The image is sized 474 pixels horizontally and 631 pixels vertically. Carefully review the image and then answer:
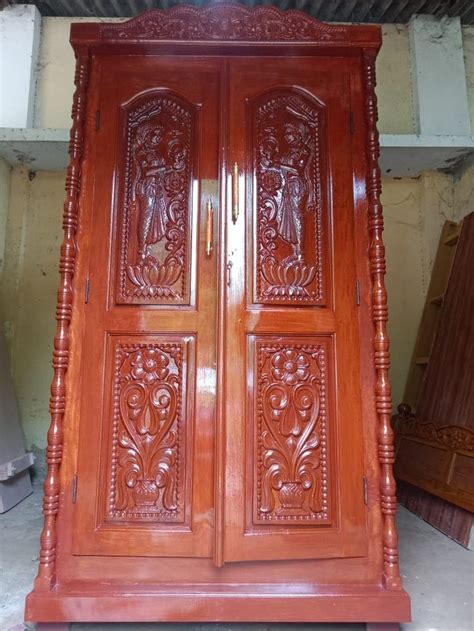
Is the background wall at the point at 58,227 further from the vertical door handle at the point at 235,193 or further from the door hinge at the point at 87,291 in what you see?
the vertical door handle at the point at 235,193

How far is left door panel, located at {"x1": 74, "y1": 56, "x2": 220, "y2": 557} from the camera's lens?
130 centimetres

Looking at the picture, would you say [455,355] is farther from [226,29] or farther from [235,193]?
[226,29]

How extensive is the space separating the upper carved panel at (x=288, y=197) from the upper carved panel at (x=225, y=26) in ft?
0.67

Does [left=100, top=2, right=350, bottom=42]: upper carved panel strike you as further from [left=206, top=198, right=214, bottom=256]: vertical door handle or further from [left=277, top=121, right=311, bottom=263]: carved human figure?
[left=206, top=198, right=214, bottom=256]: vertical door handle

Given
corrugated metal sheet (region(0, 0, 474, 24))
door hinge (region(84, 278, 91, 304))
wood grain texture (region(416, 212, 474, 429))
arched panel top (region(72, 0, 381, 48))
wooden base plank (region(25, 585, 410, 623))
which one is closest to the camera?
wooden base plank (region(25, 585, 410, 623))

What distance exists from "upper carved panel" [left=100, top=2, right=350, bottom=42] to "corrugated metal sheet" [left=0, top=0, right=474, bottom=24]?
157 centimetres

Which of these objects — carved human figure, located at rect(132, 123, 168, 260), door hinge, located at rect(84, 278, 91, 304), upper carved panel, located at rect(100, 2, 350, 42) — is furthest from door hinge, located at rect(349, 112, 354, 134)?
door hinge, located at rect(84, 278, 91, 304)

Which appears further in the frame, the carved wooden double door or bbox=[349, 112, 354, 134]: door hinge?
bbox=[349, 112, 354, 134]: door hinge

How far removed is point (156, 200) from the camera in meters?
1.47

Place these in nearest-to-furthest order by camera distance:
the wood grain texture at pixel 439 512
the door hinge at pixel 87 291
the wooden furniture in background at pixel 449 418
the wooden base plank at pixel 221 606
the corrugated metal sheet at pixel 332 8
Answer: the wooden base plank at pixel 221 606 < the door hinge at pixel 87 291 < the wood grain texture at pixel 439 512 < the wooden furniture in background at pixel 449 418 < the corrugated metal sheet at pixel 332 8

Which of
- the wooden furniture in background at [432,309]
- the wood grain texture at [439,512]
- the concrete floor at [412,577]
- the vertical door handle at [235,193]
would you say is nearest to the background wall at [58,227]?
the wooden furniture in background at [432,309]

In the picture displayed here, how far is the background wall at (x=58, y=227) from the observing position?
115 inches

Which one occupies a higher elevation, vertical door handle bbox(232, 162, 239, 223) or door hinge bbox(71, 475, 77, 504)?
vertical door handle bbox(232, 162, 239, 223)

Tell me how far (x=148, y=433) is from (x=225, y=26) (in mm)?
1462
